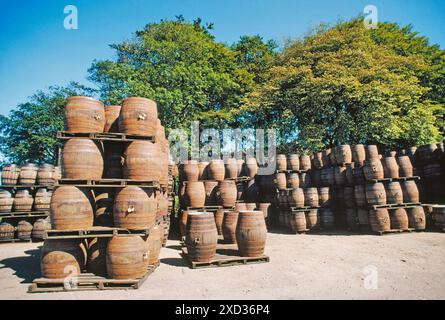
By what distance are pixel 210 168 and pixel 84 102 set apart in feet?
22.7

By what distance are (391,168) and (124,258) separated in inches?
390

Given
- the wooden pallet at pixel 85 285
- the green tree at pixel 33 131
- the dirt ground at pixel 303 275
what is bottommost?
the dirt ground at pixel 303 275

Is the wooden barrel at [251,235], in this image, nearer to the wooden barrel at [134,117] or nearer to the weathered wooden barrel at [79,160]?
the wooden barrel at [134,117]

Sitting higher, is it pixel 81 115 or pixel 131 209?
pixel 81 115

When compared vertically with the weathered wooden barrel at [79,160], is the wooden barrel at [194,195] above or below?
below

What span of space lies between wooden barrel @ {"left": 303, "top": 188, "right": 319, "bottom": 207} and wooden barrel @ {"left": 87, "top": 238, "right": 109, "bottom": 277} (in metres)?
8.24

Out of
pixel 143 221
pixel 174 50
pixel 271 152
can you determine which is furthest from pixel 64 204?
pixel 174 50

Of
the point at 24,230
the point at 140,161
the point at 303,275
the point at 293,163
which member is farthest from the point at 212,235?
the point at 24,230

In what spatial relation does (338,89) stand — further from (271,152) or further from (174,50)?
(174,50)

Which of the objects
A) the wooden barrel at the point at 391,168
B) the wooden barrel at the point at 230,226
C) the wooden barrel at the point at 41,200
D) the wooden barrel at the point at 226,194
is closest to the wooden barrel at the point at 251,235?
the wooden barrel at the point at 230,226

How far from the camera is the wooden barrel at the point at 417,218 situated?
9.80 metres

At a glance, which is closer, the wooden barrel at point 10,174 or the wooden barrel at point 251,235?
the wooden barrel at point 251,235

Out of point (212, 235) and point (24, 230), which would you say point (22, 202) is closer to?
point (24, 230)

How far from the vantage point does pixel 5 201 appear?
1070cm
